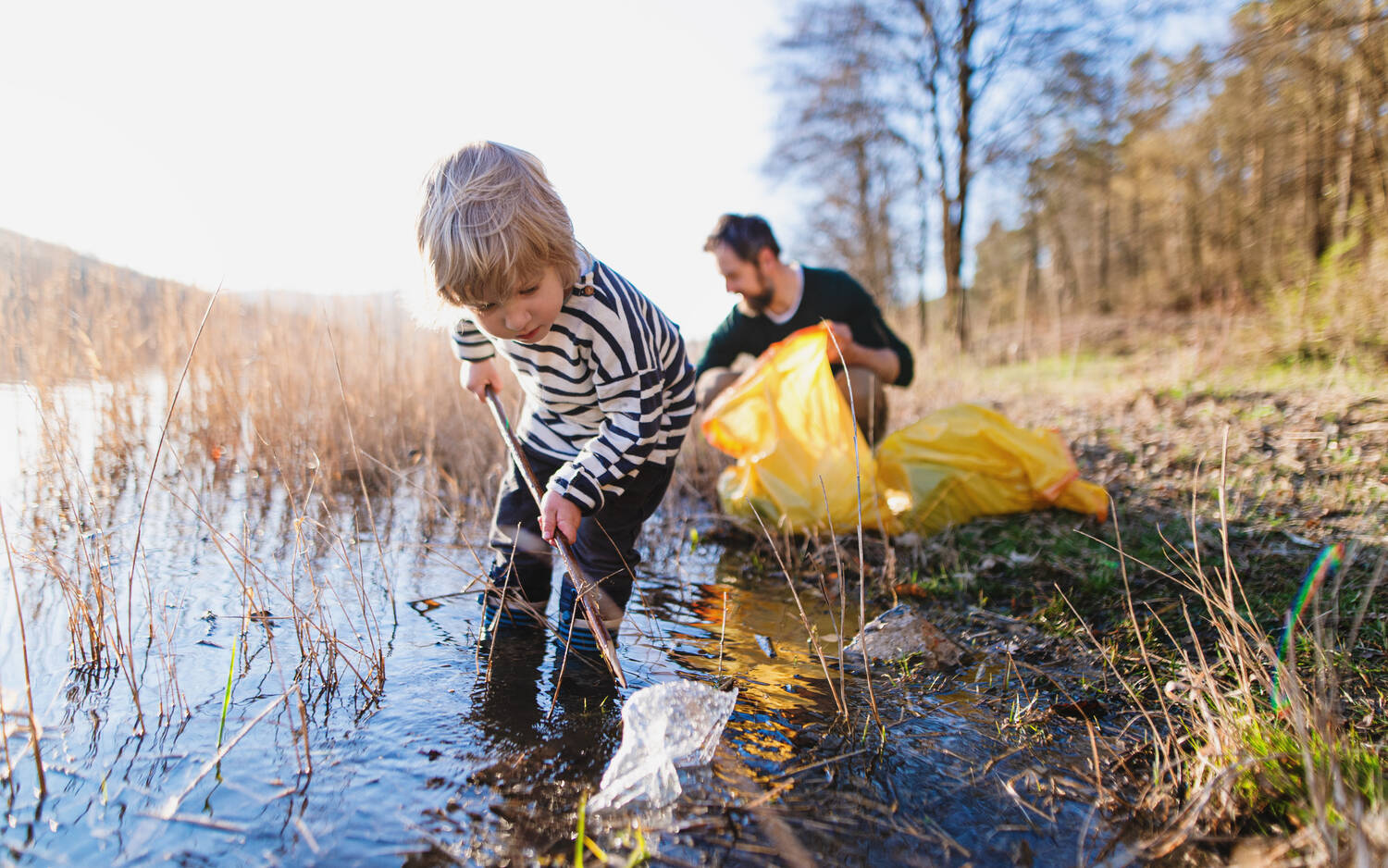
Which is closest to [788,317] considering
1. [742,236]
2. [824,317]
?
[824,317]

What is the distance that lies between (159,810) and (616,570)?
1086 mm

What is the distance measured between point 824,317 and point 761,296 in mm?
358

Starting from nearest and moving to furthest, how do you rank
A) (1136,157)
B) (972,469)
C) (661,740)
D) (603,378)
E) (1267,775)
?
(1267,775)
(661,740)
(603,378)
(972,469)
(1136,157)

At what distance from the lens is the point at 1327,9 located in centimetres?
373

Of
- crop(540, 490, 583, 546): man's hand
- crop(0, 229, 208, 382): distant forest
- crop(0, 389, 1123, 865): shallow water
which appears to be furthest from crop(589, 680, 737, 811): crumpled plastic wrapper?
crop(0, 229, 208, 382): distant forest

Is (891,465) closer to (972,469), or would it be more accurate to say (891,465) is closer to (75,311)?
(972,469)

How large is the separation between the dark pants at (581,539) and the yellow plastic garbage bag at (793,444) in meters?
1.03

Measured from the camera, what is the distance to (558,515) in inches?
67.7

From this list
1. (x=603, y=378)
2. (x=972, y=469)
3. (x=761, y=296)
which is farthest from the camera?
(x=761, y=296)

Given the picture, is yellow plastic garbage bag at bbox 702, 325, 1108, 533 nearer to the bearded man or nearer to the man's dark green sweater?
the bearded man

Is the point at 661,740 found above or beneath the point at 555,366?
beneath

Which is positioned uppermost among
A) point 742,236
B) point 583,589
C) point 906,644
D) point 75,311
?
point 742,236

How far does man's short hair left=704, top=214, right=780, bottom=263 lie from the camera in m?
3.65

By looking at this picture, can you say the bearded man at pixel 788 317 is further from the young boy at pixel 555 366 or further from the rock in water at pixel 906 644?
the young boy at pixel 555 366
